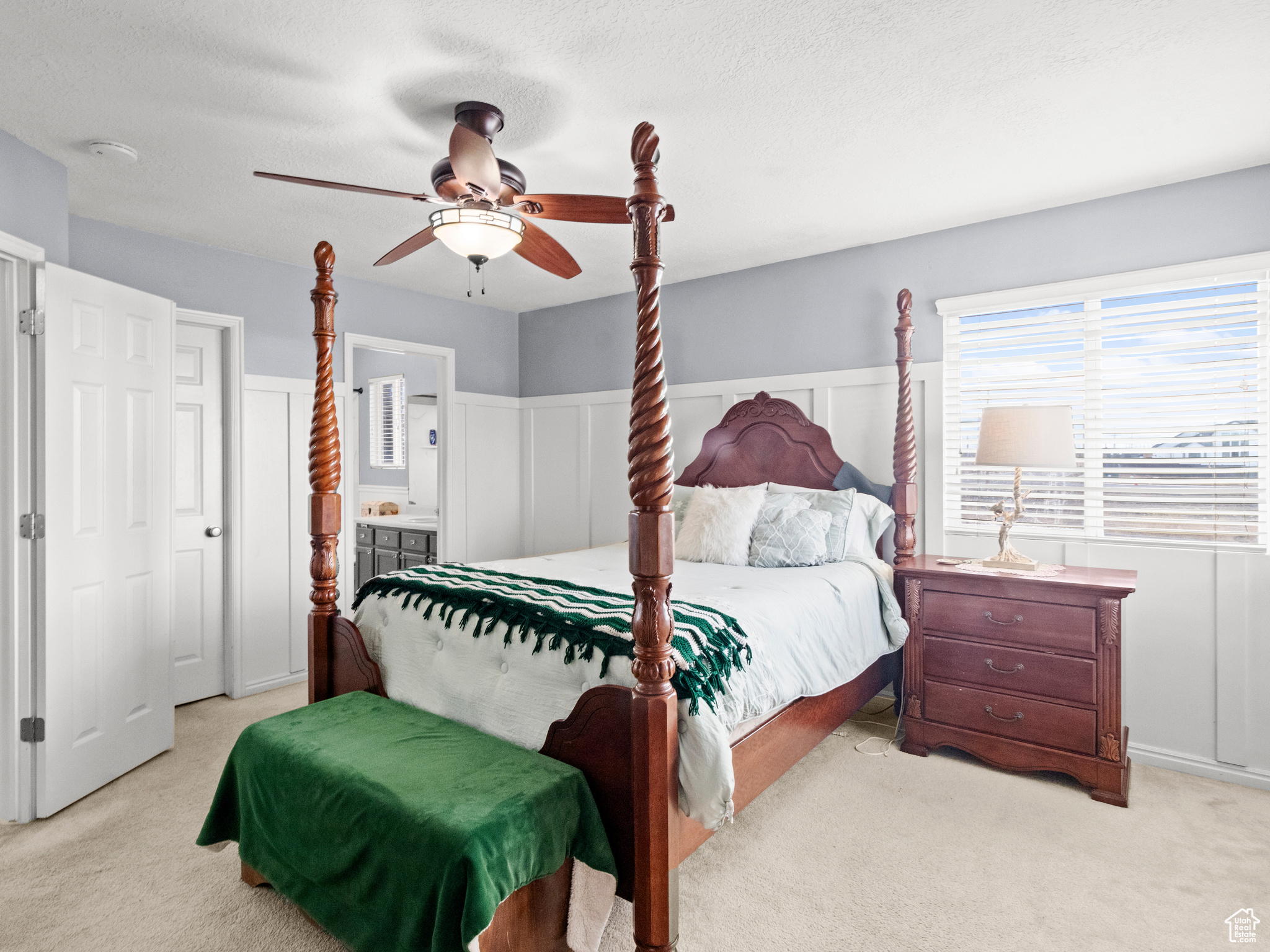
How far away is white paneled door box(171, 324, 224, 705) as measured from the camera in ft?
12.3

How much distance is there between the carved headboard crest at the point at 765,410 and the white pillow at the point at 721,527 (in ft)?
1.73

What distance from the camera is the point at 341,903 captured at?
177cm

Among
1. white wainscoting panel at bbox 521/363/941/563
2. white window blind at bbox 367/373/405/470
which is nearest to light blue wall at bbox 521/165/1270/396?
white wainscoting panel at bbox 521/363/941/563

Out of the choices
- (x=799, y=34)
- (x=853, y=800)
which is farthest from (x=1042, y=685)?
(x=799, y=34)

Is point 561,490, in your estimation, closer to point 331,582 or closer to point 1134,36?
point 331,582

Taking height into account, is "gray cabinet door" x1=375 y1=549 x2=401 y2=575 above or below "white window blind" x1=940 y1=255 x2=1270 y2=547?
below

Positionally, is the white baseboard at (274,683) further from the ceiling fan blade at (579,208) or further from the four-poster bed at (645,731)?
the ceiling fan blade at (579,208)

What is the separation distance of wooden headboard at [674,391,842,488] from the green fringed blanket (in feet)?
7.87

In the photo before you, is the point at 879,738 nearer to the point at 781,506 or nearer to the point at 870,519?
the point at 870,519

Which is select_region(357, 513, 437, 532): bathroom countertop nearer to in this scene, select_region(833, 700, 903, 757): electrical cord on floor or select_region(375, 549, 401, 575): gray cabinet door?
select_region(375, 549, 401, 575): gray cabinet door

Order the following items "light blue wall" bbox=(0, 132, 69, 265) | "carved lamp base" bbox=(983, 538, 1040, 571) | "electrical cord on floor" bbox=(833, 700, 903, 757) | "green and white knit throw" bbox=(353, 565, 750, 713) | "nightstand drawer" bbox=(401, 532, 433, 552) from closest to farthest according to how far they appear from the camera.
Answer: "green and white knit throw" bbox=(353, 565, 750, 713), "light blue wall" bbox=(0, 132, 69, 265), "carved lamp base" bbox=(983, 538, 1040, 571), "electrical cord on floor" bbox=(833, 700, 903, 757), "nightstand drawer" bbox=(401, 532, 433, 552)

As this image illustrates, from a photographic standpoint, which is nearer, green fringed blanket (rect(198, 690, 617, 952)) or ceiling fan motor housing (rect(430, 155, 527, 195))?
green fringed blanket (rect(198, 690, 617, 952))

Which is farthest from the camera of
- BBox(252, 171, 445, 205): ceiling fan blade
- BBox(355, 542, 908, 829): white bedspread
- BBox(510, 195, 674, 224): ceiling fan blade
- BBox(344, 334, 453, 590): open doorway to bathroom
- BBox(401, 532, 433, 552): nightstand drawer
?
BBox(401, 532, 433, 552): nightstand drawer

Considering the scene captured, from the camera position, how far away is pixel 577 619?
2062 millimetres
